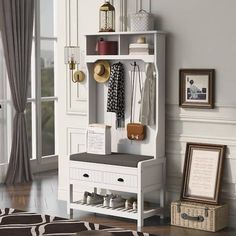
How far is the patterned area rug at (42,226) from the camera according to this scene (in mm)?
5262

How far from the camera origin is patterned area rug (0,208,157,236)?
526cm

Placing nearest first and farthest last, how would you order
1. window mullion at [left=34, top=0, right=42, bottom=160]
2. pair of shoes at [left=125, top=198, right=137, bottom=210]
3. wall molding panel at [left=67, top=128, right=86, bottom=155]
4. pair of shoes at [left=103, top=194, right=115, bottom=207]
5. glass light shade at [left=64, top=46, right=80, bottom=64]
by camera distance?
1. pair of shoes at [left=125, top=198, right=137, bottom=210]
2. pair of shoes at [left=103, top=194, right=115, bottom=207]
3. glass light shade at [left=64, top=46, right=80, bottom=64]
4. wall molding panel at [left=67, top=128, right=86, bottom=155]
5. window mullion at [left=34, top=0, right=42, bottom=160]

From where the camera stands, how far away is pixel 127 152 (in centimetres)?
594

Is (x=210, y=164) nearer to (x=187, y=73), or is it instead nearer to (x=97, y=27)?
(x=187, y=73)

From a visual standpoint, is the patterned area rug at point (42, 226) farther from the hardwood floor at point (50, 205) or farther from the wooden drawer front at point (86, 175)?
the wooden drawer front at point (86, 175)

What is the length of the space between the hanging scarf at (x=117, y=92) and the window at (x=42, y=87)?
93.7 inches

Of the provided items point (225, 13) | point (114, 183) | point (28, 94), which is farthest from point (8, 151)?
point (225, 13)

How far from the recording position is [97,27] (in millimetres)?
6086

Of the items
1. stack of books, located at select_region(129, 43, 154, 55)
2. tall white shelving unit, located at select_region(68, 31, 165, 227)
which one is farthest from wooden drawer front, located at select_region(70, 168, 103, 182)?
stack of books, located at select_region(129, 43, 154, 55)

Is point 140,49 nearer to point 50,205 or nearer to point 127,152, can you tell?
point 127,152

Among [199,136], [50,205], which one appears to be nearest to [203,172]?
[199,136]

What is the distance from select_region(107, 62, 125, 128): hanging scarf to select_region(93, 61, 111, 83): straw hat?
7 cm

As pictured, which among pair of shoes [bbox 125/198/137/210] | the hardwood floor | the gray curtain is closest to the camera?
the hardwood floor

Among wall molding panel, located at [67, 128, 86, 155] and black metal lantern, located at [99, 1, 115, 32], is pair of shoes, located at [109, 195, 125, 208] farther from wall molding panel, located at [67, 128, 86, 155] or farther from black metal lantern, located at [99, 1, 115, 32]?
black metal lantern, located at [99, 1, 115, 32]
